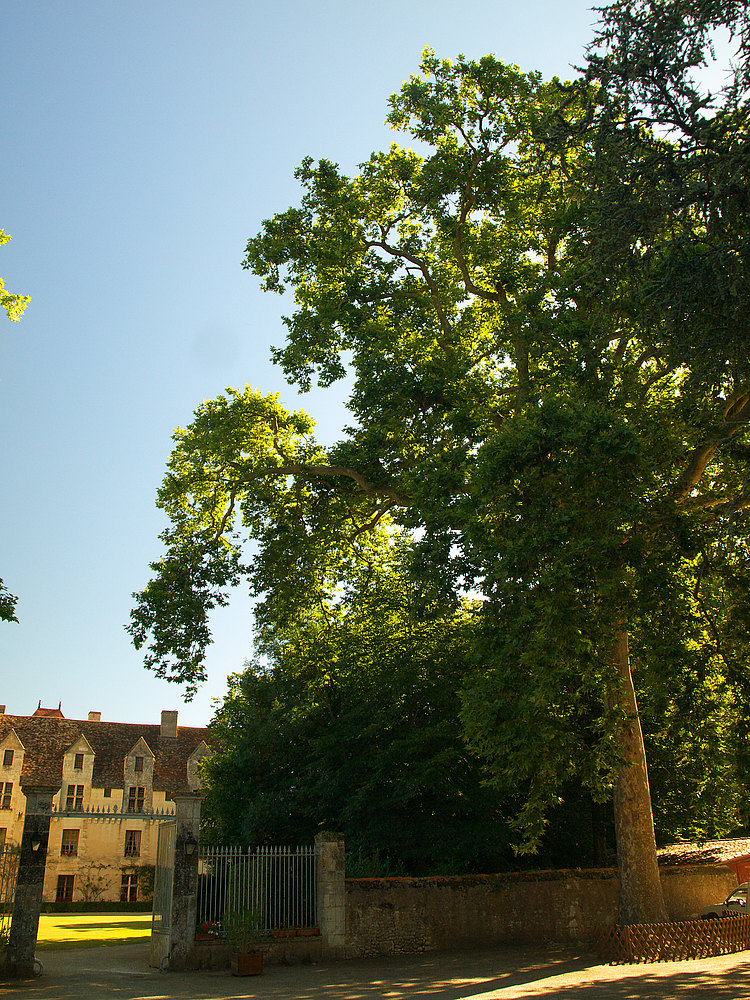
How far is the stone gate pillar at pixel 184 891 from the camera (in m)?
15.2

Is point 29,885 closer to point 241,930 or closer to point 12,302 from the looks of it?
point 241,930

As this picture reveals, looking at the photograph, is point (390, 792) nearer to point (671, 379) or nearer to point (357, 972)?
point (357, 972)

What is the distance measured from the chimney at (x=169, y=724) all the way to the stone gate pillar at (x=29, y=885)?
4742 cm

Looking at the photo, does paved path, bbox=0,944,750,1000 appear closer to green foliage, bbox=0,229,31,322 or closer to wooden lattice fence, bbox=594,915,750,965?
wooden lattice fence, bbox=594,915,750,965

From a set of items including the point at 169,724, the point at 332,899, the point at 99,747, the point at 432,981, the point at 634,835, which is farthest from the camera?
the point at 169,724

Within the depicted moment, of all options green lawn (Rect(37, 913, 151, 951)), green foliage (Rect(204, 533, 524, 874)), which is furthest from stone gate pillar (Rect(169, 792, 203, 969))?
green lawn (Rect(37, 913, 151, 951))

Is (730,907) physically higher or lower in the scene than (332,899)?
lower

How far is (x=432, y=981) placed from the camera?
13.5m

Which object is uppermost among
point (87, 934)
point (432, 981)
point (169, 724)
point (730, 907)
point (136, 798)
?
point (169, 724)

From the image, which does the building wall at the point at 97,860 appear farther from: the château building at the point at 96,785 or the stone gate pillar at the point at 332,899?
the stone gate pillar at the point at 332,899

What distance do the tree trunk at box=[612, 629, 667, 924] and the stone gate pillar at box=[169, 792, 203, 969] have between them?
27.6 ft

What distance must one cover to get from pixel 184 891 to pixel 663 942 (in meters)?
9.14

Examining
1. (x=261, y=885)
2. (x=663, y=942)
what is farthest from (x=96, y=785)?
(x=663, y=942)

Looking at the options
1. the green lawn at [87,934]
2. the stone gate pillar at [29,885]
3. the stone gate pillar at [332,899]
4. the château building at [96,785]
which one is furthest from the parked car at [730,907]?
the château building at [96,785]
